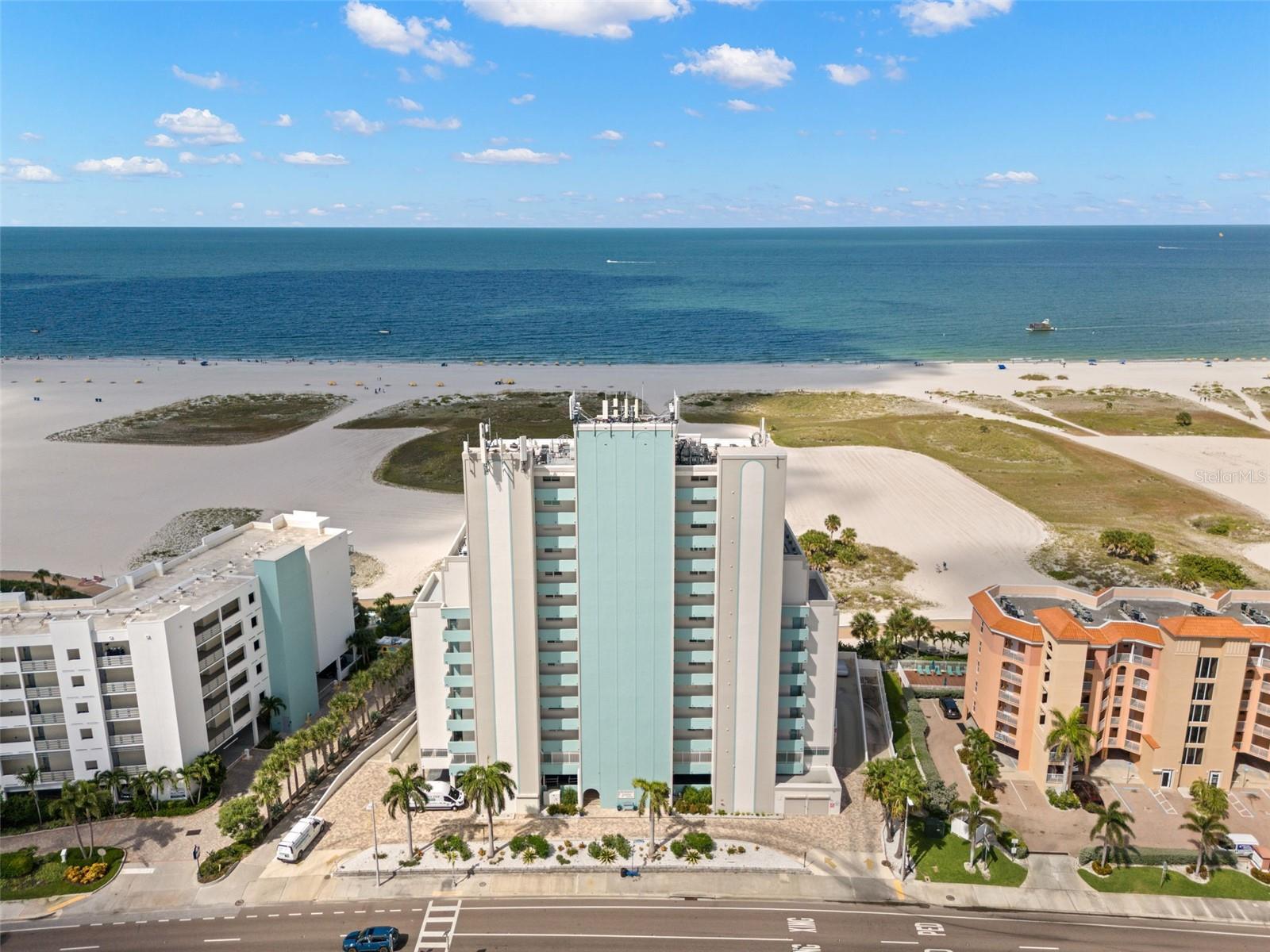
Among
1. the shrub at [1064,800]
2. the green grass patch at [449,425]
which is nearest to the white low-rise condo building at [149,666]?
the green grass patch at [449,425]

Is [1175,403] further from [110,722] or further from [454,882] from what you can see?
[110,722]

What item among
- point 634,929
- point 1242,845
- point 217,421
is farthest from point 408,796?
point 217,421

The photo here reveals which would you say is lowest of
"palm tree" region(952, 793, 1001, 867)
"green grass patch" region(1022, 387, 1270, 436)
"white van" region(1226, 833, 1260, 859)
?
"white van" region(1226, 833, 1260, 859)

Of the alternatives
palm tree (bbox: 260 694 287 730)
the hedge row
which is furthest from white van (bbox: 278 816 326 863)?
the hedge row

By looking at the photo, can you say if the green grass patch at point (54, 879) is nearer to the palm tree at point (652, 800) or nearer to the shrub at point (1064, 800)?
the palm tree at point (652, 800)

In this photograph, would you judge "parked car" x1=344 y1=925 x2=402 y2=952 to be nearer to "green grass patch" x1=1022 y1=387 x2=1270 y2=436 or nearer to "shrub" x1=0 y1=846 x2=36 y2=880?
"shrub" x1=0 y1=846 x2=36 y2=880

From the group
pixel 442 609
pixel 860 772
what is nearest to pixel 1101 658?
pixel 860 772
